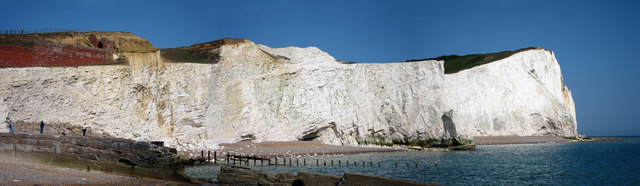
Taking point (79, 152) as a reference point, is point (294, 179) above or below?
below

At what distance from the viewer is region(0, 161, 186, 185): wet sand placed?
45.1ft

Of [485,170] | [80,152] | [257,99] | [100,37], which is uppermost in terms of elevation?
[100,37]

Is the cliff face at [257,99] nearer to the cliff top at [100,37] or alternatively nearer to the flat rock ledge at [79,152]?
the cliff top at [100,37]

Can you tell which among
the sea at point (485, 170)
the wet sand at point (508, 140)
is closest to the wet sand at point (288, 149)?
the sea at point (485, 170)

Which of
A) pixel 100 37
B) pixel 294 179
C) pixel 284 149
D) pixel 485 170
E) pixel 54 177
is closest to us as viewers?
pixel 54 177

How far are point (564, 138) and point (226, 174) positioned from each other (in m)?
55.2

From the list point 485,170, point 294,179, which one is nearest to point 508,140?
point 485,170

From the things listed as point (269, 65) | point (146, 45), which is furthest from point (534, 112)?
point (146, 45)

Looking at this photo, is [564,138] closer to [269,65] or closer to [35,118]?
[269,65]

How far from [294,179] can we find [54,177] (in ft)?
Result: 23.4

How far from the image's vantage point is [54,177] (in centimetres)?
1473

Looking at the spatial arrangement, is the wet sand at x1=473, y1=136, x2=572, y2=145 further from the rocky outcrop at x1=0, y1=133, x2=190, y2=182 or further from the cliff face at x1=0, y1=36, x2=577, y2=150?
the rocky outcrop at x1=0, y1=133, x2=190, y2=182

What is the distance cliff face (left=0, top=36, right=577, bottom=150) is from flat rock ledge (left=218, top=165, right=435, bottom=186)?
54.7 feet

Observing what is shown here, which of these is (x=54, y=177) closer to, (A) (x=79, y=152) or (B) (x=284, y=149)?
(A) (x=79, y=152)
